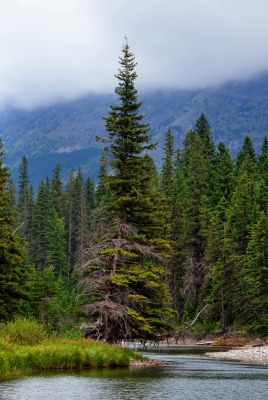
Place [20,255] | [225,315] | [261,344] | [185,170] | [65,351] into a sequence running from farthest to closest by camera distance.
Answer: [185,170]
[225,315]
[261,344]
[20,255]
[65,351]

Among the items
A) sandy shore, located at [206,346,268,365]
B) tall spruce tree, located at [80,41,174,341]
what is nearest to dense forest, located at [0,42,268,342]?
tall spruce tree, located at [80,41,174,341]

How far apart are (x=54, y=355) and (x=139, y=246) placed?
12.1m

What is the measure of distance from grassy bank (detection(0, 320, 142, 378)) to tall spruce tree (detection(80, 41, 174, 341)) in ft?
14.6

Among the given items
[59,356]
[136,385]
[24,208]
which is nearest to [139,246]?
[59,356]

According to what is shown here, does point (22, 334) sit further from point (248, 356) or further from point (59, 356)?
point (248, 356)

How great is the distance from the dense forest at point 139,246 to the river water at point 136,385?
7895 millimetres

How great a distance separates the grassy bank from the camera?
95.0ft

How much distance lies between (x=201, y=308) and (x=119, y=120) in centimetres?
4913

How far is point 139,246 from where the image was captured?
4153 centimetres

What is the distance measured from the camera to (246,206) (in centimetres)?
8225

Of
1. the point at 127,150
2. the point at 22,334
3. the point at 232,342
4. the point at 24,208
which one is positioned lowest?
the point at 232,342

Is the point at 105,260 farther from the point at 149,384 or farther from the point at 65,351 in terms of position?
the point at 149,384

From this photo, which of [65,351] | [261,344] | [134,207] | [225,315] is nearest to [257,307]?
[261,344]

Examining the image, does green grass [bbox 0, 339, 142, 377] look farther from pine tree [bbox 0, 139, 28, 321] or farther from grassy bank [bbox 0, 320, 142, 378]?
pine tree [bbox 0, 139, 28, 321]
